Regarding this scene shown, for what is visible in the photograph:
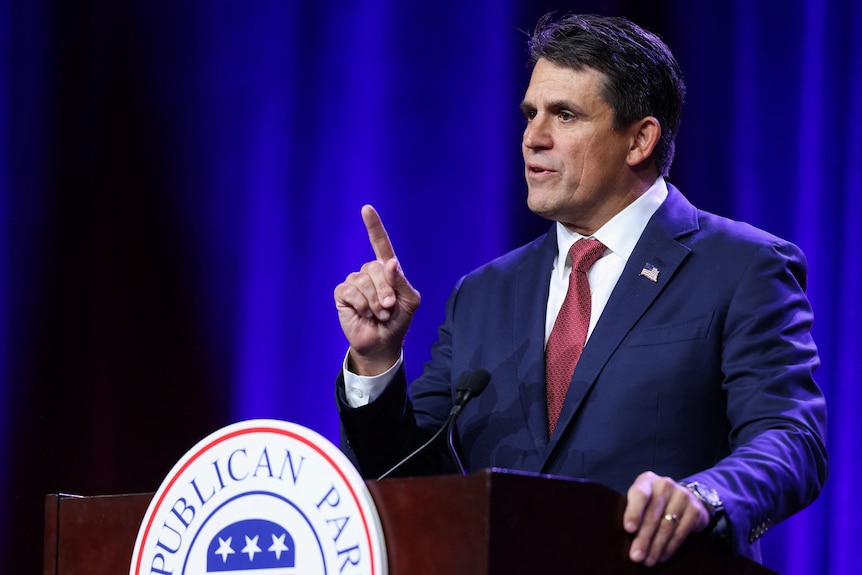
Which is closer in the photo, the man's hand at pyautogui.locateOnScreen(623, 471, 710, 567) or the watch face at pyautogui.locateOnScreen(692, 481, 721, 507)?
the man's hand at pyautogui.locateOnScreen(623, 471, 710, 567)

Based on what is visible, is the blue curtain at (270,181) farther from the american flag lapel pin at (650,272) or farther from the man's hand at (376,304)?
the man's hand at (376,304)

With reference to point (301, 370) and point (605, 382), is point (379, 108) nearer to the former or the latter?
point (301, 370)

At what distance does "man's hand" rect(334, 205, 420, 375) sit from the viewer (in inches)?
70.6

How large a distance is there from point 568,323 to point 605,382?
0.62ft

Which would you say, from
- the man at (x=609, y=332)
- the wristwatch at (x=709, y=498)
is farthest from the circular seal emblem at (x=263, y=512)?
the man at (x=609, y=332)

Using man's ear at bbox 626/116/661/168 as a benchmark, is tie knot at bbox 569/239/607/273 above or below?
below

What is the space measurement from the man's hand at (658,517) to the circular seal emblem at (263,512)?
0.27 m

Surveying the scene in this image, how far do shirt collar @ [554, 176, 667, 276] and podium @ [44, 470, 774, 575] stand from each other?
0.80 m

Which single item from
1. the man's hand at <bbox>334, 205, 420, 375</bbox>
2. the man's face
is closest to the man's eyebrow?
the man's face

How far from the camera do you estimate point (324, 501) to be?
3.98 feet

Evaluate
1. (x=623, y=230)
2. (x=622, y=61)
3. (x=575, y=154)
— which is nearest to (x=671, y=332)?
(x=623, y=230)

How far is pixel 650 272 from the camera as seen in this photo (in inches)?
73.9

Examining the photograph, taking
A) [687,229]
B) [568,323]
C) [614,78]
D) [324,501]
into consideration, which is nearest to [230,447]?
[324,501]

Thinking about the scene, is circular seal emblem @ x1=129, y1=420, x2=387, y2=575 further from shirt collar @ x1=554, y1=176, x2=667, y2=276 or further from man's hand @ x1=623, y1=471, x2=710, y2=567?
shirt collar @ x1=554, y1=176, x2=667, y2=276
